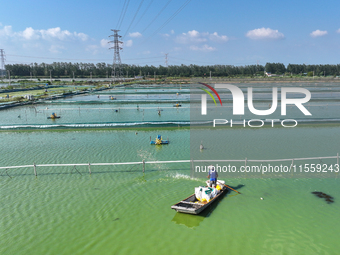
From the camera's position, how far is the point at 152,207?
12648 mm

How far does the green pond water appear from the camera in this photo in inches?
395

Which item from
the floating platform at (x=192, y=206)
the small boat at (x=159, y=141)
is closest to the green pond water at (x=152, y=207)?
the floating platform at (x=192, y=206)

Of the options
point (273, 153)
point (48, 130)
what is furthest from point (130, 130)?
point (273, 153)

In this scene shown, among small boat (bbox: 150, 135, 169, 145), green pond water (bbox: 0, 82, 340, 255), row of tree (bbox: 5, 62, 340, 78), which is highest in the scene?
row of tree (bbox: 5, 62, 340, 78)

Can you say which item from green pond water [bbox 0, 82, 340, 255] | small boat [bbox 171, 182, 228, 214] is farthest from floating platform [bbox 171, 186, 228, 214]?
green pond water [bbox 0, 82, 340, 255]

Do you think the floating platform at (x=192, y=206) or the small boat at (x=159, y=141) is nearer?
the floating platform at (x=192, y=206)

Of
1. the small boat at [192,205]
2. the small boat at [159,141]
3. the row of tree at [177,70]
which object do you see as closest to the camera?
the small boat at [192,205]

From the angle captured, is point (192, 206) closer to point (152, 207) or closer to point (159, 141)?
point (152, 207)

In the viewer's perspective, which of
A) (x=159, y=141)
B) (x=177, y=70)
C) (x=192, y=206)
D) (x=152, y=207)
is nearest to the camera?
(x=192, y=206)

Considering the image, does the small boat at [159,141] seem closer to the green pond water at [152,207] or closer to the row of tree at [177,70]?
the green pond water at [152,207]

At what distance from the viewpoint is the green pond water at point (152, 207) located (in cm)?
1002

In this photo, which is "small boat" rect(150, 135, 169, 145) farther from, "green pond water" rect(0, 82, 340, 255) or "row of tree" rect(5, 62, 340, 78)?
"row of tree" rect(5, 62, 340, 78)

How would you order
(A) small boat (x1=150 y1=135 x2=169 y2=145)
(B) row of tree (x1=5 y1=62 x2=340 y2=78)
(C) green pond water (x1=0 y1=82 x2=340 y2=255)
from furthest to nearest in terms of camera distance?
(B) row of tree (x1=5 y1=62 x2=340 y2=78) → (A) small boat (x1=150 y1=135 x2=169 y2=145) → (C) green pond water (x1=0 y1=82 x2=340 y2=255)

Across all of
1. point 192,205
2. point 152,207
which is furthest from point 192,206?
point 152,207
